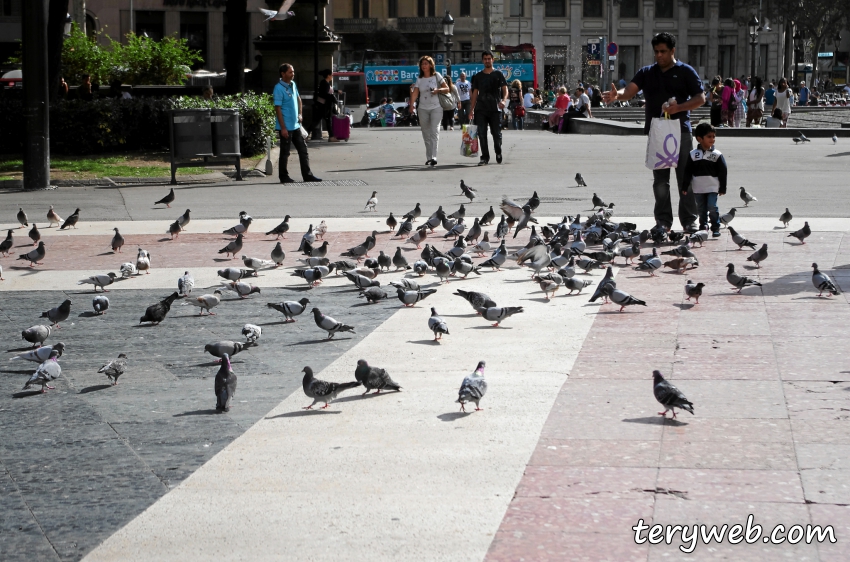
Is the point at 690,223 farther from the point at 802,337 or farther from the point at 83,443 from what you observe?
the point at 83,443

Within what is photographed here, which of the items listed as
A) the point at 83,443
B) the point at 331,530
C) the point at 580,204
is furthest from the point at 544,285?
the point at 580,204

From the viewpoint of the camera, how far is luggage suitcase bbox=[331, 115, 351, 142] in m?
32.4

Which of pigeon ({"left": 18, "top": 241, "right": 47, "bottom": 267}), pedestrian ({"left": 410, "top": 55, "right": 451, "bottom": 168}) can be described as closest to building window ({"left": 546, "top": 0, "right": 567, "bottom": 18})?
pedestrian ({"left": 410, "top": 55, "right": 451, "bottom": 168})

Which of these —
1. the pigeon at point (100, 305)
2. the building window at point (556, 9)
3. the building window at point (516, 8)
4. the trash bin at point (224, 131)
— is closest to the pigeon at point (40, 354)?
the pigeon at point (100, 305)

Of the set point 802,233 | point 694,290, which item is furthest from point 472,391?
point 802,233

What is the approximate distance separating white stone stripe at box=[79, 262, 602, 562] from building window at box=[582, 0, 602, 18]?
83.3 m

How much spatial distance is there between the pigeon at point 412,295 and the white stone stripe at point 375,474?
149cm

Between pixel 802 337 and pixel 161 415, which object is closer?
pixel 161 415

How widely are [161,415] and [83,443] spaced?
21.9 inches

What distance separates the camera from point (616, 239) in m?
11.3

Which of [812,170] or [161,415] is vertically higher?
[812,170]

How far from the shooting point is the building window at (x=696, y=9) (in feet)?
286

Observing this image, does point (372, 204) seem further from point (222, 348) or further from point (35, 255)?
point (222, 348)

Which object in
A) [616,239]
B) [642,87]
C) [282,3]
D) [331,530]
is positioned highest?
[282,3]
